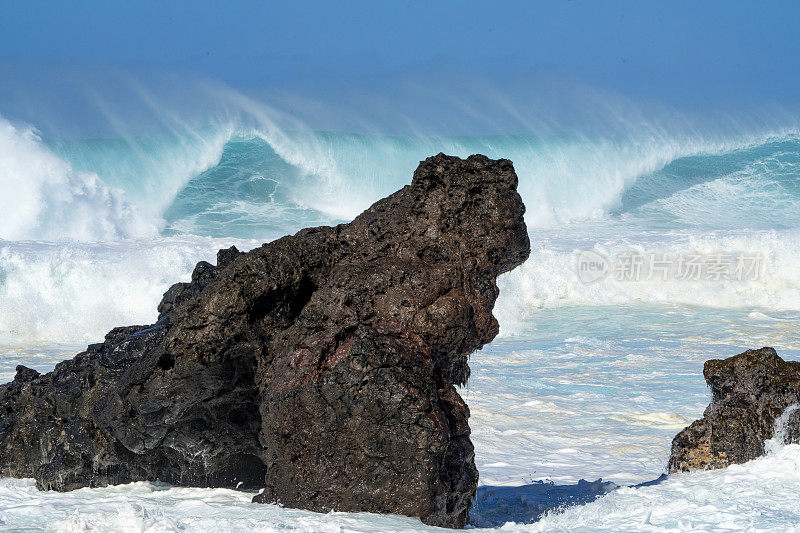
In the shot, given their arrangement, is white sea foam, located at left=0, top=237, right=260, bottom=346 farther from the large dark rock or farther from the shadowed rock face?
the large dark rock

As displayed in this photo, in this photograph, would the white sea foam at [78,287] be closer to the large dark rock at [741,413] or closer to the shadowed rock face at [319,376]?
the shadowed rock face at [319,376]

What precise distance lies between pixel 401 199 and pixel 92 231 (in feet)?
55.8

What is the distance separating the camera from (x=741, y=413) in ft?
15.9

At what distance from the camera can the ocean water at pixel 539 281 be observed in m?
4.17

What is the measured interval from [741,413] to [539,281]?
34.4 feet

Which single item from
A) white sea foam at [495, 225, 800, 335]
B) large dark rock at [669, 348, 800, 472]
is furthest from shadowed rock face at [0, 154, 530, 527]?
white sea foam at [495, 225, 800, 335]

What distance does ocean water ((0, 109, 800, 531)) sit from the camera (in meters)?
4.17

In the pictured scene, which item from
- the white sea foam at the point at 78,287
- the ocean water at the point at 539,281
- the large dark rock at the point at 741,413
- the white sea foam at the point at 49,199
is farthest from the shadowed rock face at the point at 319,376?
the white sea foam at the point at 49,199

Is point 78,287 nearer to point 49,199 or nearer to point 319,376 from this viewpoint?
point 49,199

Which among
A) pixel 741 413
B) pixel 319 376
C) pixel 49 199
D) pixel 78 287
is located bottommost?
pixel 741 413

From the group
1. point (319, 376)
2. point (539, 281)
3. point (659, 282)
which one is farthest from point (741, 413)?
point (659, 282)

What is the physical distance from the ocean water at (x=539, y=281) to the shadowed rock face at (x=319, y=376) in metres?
0.20

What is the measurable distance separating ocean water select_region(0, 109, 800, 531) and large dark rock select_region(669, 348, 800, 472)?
139 mm

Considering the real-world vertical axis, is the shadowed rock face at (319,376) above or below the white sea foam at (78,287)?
below
